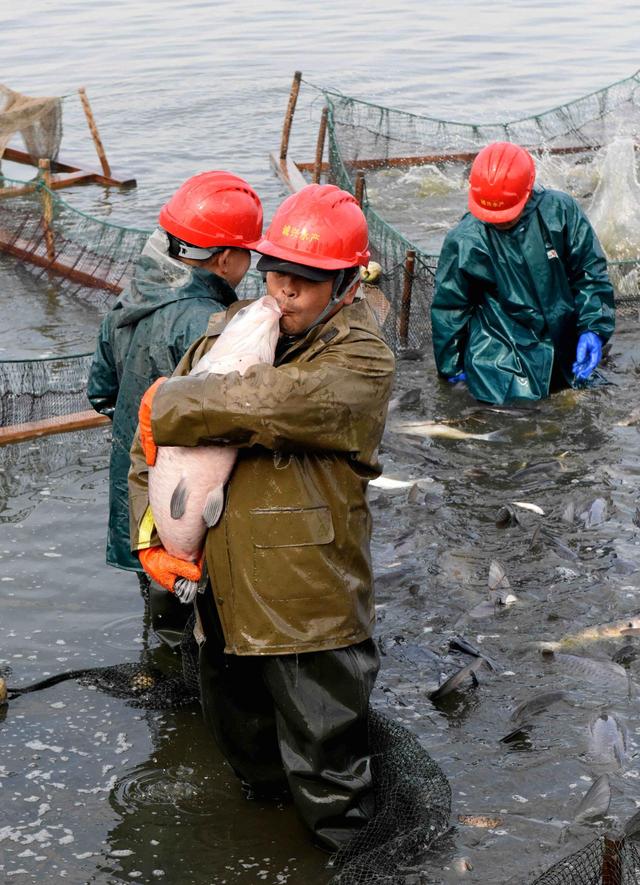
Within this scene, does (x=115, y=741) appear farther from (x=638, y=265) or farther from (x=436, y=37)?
(x=436, y=37)

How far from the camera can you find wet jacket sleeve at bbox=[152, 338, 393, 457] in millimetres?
3293

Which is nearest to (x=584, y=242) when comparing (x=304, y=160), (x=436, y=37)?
(x=304, y=160)

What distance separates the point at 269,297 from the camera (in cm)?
354

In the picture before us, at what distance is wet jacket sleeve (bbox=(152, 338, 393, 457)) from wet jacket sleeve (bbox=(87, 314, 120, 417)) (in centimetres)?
158

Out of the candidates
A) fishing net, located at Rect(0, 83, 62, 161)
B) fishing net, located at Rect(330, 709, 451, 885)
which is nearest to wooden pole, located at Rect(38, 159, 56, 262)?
fishing net, located at Rect(0, 83, 62, 161)

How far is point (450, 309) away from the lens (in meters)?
7.85

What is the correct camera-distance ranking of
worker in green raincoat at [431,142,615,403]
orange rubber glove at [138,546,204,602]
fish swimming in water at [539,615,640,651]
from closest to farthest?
orange rubber glove at [138,546,204,602]
fish swimming in water at [539,615,640,651]
worker in green raincoat at [431,142,615,403]

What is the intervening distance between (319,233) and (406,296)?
18.2ft

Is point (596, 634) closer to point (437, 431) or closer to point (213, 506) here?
point (213, 506)

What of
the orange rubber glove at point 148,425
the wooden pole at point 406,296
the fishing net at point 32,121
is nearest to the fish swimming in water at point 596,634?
the orange rubber glove at point 148,425

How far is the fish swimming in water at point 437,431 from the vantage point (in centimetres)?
761

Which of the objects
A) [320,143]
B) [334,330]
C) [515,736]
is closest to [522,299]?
[515,736]

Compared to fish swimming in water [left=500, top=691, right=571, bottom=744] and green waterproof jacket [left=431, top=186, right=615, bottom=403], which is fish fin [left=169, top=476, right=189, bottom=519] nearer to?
fish swimming in water [left=500, top=691, right=571, bottom=744]

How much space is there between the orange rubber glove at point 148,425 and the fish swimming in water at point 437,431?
428 cm
